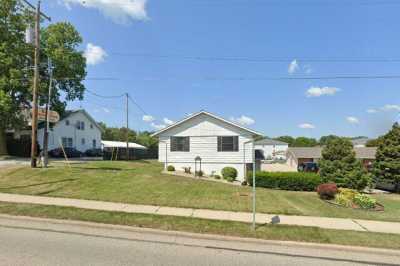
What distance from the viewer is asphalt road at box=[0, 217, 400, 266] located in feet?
19.0

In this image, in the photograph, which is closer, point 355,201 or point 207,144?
point 355,201

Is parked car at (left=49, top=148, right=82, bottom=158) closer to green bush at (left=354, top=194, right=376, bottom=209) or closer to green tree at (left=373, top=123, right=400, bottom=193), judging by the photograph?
green tree at (left=373, top=123, right=400, bottom=193)

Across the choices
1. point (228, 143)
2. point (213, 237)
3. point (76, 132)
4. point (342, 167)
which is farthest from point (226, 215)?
point (76, 132)

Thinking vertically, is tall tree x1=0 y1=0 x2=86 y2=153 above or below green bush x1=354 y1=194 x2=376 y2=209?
above

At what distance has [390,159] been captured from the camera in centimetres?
2180

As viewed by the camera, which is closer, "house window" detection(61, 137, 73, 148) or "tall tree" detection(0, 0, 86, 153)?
"tall tree" detection(0, 0, 86, 153)

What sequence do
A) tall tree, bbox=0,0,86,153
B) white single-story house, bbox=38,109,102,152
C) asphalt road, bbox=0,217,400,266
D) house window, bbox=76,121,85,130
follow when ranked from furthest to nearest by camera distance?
1. house window, bbox=76,121,85,130
2. white single-story house, bbox=38,109,102,152
3. tall tree, bbox=0,0,86,153
4. asphalt road, bbox=0,217,400,266

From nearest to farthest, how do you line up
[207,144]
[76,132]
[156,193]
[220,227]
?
[220,227] < [156,193] < [207,144] < [76,132]

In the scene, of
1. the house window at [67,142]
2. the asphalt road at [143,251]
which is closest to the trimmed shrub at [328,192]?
the asphalt road at [143,251]

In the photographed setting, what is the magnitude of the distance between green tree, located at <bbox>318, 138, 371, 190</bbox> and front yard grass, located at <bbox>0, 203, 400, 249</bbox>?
10932mm

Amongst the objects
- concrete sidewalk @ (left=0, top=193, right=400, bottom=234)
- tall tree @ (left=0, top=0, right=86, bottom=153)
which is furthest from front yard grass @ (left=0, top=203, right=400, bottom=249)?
tall tree @ (left=0, top=0, right=86, bottom=153)

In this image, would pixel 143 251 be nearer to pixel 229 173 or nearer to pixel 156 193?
pixel 156 193

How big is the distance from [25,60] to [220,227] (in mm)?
31301

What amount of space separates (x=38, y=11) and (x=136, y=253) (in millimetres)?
17814
